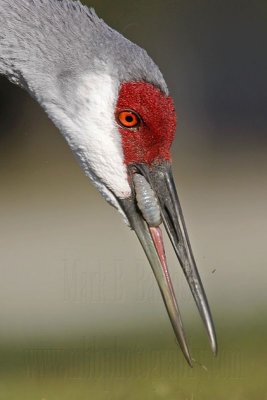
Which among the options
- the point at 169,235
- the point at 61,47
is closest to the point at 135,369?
the point at 169,235

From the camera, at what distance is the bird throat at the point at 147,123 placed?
4269 millimetres

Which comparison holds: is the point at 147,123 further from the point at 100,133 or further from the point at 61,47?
the point at 61,47

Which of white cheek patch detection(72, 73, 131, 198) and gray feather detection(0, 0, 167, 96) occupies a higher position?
gray feather detection(0, 0, 167, 96)

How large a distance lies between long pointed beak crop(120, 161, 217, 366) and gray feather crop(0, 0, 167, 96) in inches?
13.2

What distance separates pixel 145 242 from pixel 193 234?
3.91 m

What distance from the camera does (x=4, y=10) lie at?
173 inches

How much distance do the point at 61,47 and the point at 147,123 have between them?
0.40m

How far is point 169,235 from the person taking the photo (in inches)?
175

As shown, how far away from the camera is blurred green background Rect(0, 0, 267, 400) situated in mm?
6449

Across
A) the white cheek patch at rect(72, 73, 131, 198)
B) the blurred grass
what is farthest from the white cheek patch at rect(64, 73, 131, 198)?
the blurred grass

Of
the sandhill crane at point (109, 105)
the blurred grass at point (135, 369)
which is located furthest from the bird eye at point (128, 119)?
the blurred grass at point (135, 369)

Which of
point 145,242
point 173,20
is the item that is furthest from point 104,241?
point 145,242

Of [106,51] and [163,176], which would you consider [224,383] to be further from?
[106,51]

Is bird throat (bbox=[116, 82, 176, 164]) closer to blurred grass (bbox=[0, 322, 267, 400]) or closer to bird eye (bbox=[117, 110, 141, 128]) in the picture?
bird eye (bbox=[117, 110, 141, 128])
